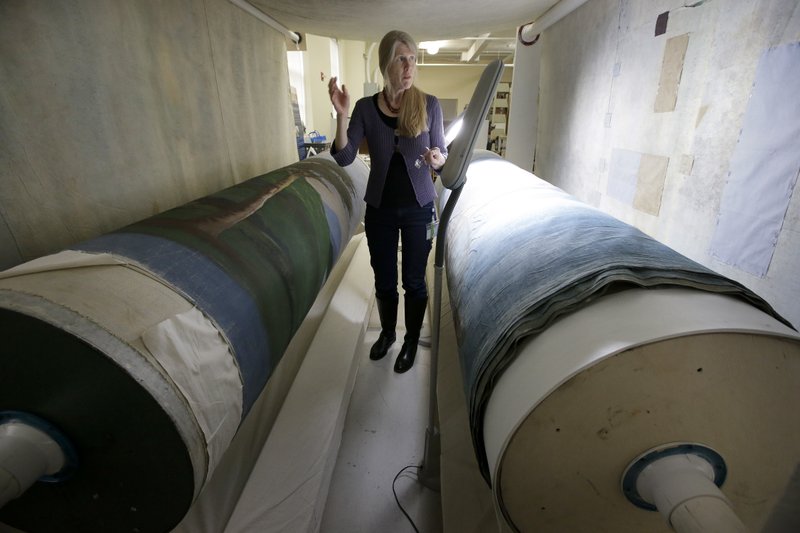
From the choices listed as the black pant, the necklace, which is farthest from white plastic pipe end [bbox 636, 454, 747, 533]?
the necklace

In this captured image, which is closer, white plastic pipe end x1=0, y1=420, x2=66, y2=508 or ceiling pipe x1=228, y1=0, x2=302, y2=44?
white plastic pipe end x1=0, y1=420, x2=66, y2=508

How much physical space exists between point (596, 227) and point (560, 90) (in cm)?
170

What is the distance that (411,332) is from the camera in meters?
1.70

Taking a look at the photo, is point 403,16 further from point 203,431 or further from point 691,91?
point 203,431

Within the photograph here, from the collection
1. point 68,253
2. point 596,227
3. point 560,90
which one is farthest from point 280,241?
point 560,90

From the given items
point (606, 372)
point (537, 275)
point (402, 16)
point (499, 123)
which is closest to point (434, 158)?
point (537, 275)

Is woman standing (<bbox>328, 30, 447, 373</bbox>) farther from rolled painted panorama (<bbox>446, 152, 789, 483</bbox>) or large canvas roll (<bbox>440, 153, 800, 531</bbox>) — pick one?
large canvas roll (<bbox>440, 153, 800, 531</bbox>)

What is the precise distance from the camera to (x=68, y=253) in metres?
0.72

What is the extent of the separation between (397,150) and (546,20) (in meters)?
1.55

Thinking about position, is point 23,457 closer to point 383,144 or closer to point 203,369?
point 203,369

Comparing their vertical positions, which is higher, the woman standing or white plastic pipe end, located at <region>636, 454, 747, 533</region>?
the woman standing

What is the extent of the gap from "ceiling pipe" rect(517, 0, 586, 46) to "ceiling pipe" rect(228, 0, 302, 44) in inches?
59.0

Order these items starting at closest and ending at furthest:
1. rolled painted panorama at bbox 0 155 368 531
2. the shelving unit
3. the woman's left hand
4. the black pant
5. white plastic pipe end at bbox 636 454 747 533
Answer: white plastic pipe end at bbox 636 454 747 533 → rolled painted panorama at bbox 0 155 368 531 → the woman's left hand → the black pant → the shelving unit

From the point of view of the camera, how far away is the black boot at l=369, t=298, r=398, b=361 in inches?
65.8
